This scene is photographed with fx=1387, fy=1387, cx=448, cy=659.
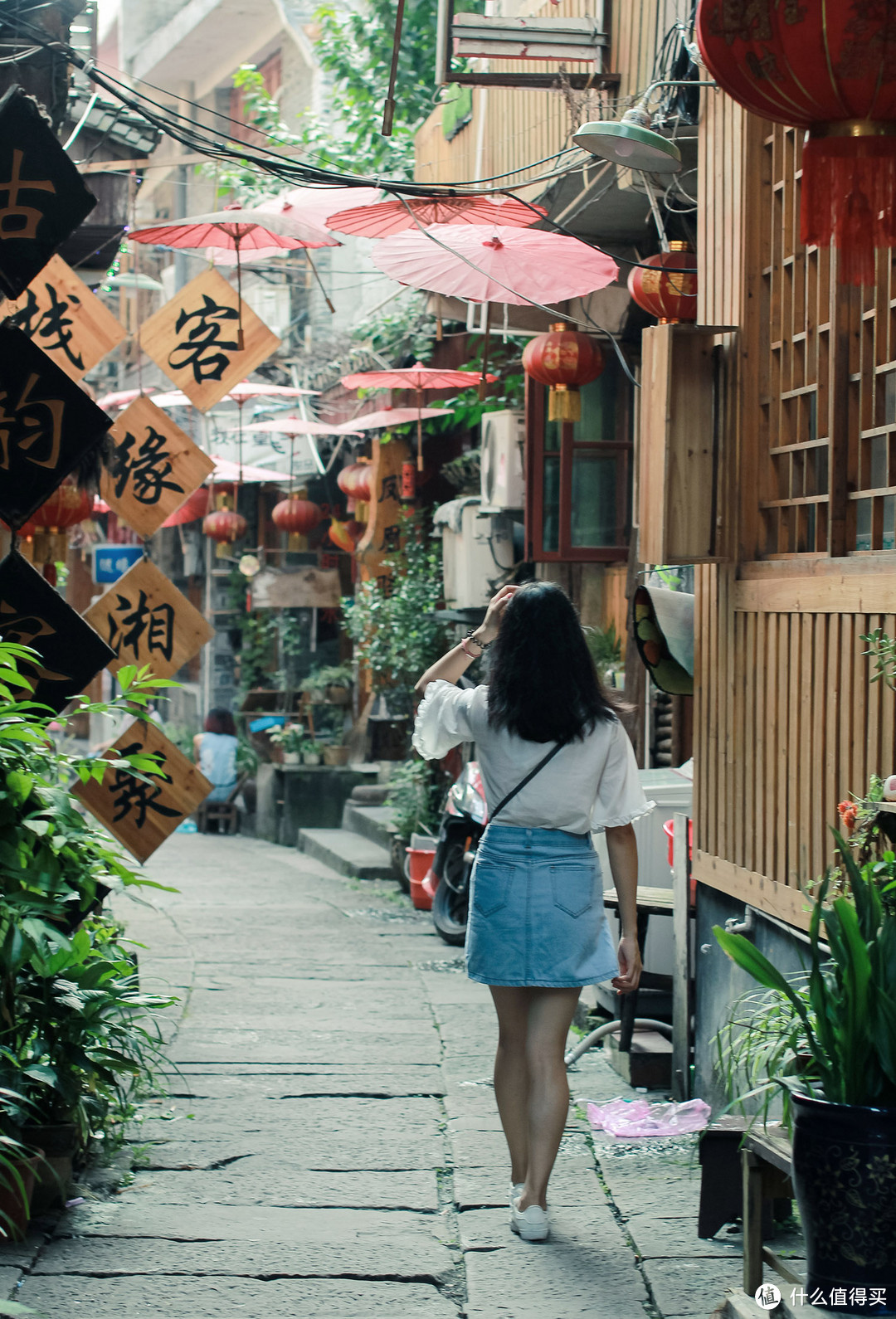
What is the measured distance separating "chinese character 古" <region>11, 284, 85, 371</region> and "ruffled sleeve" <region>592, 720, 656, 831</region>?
471cm

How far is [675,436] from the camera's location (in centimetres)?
584

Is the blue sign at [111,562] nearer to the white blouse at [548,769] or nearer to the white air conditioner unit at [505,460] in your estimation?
the white air conditioner unit at [505,460]

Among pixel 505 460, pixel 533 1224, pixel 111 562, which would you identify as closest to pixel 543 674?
pixel 533 1224

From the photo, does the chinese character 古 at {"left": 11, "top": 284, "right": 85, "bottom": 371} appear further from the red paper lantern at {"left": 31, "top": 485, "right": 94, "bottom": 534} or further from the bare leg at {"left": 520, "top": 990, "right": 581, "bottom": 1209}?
the bare leg at {"left": 520, "top": 990, "right": 581, "bottom": 1209}

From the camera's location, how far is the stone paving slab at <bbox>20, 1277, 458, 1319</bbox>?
4160mm

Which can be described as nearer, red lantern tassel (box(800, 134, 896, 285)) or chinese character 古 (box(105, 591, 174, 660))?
red lantern tassel (box(800, 134, 896, 285))

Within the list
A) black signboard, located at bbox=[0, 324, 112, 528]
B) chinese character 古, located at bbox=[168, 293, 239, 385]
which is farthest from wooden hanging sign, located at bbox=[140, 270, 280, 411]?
black signboard, located at bbox=[0, 324, 112, 528]

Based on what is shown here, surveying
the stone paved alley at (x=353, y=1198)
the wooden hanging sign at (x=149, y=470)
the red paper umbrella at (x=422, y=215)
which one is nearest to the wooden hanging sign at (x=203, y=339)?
the wooden hanging sign at (x=149, y=470)

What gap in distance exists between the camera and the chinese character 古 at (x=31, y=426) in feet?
18.3

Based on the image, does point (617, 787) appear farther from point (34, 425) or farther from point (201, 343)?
point (201, 343)

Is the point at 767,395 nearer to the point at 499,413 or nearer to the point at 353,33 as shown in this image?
the point at 499,413

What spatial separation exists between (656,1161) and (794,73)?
4.22 m

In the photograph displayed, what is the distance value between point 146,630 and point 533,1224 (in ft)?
14.8

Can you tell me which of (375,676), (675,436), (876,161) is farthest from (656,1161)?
(375,676)
